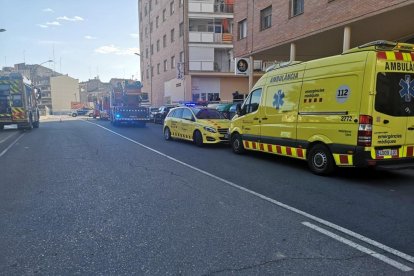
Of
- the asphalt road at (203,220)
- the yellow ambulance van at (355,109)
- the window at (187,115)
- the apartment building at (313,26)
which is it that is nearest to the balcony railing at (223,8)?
the apartment building at (313,26)

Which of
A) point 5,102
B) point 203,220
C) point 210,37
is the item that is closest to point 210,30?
point 210,37

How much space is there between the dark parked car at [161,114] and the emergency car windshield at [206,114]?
48.6 ft

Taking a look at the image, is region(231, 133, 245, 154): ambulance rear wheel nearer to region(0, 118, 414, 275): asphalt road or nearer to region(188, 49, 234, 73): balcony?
region(0, 118, 414, 275): asphalt road

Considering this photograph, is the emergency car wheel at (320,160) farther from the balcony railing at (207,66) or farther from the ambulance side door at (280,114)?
the balcony railing at (207,66)

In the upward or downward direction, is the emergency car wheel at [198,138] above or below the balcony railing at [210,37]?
below

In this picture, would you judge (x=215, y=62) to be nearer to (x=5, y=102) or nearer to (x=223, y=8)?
(x=223, y=8)

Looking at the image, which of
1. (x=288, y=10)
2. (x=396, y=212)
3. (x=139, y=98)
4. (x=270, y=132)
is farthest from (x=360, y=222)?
(x=139, y=98)

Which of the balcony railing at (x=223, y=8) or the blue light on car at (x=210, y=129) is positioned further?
the balcony railing at (x=223, y=8)

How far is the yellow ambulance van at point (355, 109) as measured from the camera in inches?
277

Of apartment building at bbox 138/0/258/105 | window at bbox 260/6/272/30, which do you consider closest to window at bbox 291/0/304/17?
window at bbox 260/6/272/30

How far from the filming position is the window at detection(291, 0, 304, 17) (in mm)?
17578

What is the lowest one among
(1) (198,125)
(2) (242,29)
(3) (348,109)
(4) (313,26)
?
(1) (198,125)

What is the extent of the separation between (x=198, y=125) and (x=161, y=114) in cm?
1654

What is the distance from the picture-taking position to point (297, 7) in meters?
18.0
